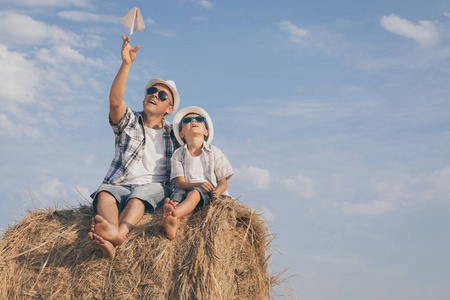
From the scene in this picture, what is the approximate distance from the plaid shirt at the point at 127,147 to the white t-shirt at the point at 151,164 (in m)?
0.05

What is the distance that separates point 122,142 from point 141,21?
1.50 meters

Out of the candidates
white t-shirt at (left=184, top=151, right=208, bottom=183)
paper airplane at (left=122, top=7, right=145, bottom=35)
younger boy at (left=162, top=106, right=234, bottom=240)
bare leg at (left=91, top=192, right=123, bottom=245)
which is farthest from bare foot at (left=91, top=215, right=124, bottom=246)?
paper airplane at (left=122, top=7, right=145, bottom=35)

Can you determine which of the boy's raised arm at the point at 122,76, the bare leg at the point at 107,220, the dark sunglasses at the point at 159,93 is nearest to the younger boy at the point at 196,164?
the dark sunglasses at the point at 159,93

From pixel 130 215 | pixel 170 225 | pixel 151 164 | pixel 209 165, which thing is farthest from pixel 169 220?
pixel 151 164

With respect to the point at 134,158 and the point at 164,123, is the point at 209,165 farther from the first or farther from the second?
the point at 164,123

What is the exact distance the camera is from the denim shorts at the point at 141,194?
4730 mm

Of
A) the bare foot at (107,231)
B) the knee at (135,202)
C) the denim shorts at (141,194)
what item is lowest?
the bare foot at (107,231)

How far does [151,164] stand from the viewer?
5.40 metres

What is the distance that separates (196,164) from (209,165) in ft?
0.47

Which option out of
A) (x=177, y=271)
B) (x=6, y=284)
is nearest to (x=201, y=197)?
(x=177, y=271)

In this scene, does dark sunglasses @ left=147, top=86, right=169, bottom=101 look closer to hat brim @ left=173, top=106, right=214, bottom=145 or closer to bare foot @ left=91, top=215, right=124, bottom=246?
hat brim @ left=173, top=106, right=214, bottom=145

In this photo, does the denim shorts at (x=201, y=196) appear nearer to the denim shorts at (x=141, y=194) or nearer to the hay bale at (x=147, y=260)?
the hay bale at (x=147, y=260)

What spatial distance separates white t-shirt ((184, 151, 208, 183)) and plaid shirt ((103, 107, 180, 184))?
463 millimetres

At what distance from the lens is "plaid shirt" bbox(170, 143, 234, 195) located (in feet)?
16.4
